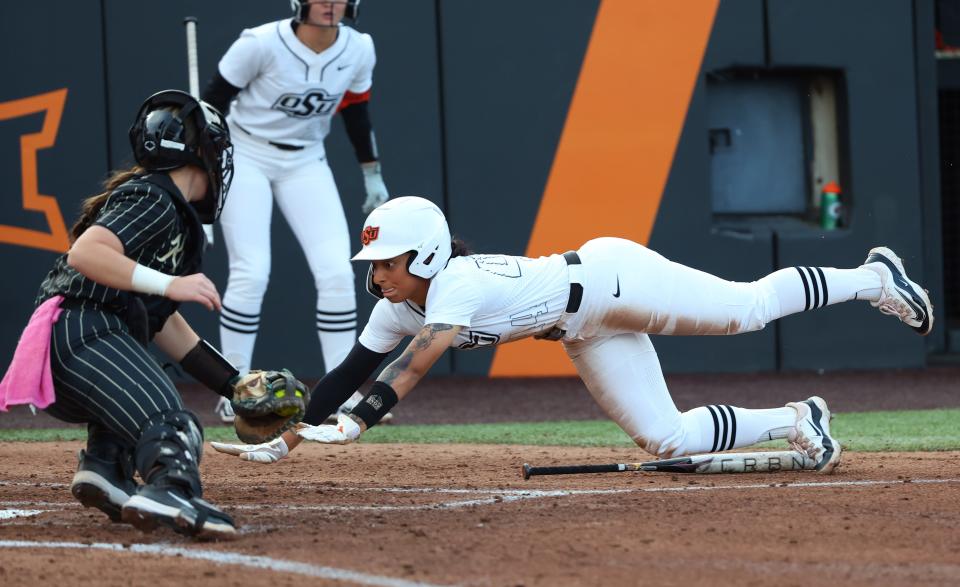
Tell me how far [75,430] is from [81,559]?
468 centimetres

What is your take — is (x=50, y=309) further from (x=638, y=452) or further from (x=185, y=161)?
(x=638, y=452)

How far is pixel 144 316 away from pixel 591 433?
4.07 m

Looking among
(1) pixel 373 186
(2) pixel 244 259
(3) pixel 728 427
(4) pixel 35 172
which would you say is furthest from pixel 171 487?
(4) pixel 35 172

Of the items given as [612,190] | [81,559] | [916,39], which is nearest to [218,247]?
[612,190]

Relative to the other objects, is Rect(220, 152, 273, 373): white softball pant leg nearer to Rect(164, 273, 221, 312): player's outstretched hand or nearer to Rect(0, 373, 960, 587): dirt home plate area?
Rect(0, 373, 960, 587): dirt home plate area

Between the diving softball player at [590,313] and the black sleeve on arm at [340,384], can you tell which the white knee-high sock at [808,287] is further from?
the black sleeve on arm at [340,384]

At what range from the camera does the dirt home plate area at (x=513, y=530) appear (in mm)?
3393

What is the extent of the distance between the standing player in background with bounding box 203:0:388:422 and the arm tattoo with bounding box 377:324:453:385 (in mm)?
3170

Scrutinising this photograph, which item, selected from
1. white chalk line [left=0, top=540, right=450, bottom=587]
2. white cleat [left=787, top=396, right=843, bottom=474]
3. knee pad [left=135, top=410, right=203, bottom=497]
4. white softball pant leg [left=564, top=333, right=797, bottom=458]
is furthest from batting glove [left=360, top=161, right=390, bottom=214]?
white chalk line [left=0, top=540, right=450, bottom=587]

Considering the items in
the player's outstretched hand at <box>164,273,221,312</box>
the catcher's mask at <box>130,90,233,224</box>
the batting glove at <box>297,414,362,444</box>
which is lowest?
the batting glove at <box>297,414,362,444</box>

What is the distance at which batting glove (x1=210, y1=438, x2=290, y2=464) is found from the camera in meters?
4.80

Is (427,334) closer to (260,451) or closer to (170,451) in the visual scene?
(260,451)

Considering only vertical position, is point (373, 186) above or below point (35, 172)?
below

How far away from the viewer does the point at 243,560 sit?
3.59m
